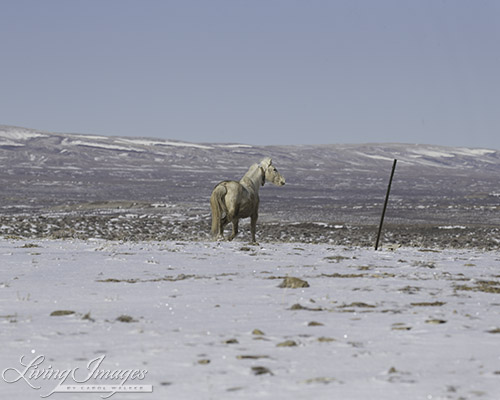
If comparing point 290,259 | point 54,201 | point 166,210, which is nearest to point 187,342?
point 290,259

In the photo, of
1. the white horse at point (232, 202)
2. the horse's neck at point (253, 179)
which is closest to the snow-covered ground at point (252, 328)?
the white horse at point (232, 202)

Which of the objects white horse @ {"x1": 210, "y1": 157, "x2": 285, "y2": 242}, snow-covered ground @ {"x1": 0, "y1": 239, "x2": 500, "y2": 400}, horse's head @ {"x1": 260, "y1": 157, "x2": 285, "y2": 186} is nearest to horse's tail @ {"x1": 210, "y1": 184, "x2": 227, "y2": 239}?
white horse @ {"x1": 210, "y1": 157, "x2": 285, "y2": 242}

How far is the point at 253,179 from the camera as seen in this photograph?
2161cm

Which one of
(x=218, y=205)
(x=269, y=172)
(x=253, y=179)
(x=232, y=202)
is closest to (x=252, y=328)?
(x=232, y=202)

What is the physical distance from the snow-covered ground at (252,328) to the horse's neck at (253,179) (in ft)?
22.7

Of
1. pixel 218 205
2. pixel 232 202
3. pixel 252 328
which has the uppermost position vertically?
pixel 252 328

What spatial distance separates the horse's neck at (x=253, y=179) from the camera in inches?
839

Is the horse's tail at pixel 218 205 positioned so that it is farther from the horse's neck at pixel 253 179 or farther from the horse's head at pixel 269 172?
the horse's head at pixel 269 172

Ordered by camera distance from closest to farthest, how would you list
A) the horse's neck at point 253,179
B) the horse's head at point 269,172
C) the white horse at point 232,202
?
the white horse at point 232,202 → the horse's neck at point 253,179 → the horse's head at point 269,172

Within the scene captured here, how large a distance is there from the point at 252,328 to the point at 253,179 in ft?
44.0

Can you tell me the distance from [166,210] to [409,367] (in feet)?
169

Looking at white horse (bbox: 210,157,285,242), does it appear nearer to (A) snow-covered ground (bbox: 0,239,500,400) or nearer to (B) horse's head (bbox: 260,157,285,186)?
(B) horse's head (bbox: 260,157,285,186)

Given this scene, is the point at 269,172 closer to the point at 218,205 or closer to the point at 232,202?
the point at 232,202

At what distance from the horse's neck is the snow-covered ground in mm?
6915
